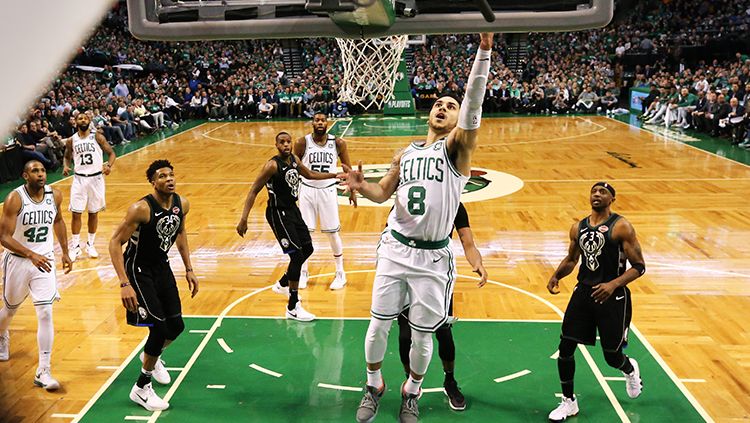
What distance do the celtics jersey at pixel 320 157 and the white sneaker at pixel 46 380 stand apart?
122 inches

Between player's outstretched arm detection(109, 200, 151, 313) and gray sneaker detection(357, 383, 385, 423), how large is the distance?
1640 millimetres

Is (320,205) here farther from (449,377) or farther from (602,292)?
(602,292)

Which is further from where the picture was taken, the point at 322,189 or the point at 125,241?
the point at 322,189

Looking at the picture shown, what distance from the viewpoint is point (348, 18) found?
124 inches

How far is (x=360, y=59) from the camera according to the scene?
11836 mm

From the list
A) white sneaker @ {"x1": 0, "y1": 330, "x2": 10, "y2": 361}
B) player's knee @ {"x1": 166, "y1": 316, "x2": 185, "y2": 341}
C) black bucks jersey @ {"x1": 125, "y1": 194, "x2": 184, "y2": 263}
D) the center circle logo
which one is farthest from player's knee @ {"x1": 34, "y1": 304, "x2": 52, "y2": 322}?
the center circle logo

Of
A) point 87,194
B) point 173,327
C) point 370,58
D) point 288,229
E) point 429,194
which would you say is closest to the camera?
point 429,194

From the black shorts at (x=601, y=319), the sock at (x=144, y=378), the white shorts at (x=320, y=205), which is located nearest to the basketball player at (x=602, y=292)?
the black shorts at (x=601, y=319)

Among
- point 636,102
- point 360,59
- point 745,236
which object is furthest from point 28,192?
point 636,102

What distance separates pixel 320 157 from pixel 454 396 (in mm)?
3225

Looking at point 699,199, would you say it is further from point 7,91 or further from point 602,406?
point 7,91

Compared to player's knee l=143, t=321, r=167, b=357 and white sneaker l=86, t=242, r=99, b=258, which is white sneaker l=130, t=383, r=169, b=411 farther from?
white sneaker l=86, t=242, r=99, b=258

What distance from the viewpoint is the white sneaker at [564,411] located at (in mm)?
4500

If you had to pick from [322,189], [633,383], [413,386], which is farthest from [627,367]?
[322,189]
